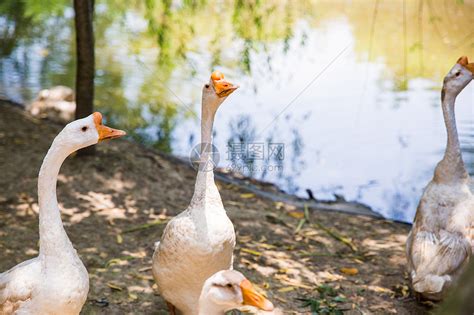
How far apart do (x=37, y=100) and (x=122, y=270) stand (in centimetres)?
480

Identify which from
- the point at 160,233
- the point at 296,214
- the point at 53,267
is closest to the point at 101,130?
the point at 53,267

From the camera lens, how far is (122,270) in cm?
550

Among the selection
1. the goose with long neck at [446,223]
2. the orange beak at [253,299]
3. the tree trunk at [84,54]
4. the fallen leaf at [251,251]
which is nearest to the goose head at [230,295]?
the orange beak at [253,299]

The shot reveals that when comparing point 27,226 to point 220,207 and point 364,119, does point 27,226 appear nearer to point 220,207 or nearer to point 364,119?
point 220,207

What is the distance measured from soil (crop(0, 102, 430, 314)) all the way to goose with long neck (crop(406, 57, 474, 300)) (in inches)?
16.1

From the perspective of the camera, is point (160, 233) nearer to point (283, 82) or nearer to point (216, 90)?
point (216, 90)

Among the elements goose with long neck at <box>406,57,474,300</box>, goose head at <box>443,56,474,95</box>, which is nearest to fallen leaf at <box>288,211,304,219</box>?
goose with long neck at <box>406,57,474,300</box>

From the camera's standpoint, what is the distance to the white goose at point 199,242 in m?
4.41

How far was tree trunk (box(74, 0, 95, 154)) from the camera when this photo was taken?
23.2ft

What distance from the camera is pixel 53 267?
3902mm

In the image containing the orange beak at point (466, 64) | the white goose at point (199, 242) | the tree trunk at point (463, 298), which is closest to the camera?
the tree trunk at point (463, 298)

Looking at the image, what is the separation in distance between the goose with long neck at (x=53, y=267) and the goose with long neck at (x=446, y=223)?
101 inches

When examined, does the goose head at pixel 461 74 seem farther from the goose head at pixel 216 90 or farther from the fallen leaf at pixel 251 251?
the fallen leaf at pixel 251 251

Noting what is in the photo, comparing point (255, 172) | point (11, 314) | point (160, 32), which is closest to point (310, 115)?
point (255, 172)
